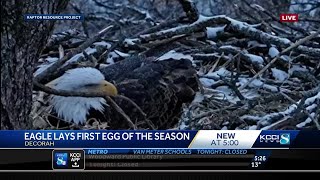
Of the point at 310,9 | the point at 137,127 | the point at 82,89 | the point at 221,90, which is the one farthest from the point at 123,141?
the point at 310,9

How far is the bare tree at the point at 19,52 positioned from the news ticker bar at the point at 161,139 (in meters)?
0.05

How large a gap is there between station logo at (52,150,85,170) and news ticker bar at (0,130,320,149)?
0.02 meters

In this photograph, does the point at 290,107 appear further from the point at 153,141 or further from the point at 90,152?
the point at 90,152

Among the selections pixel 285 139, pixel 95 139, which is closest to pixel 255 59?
pixel 285 139

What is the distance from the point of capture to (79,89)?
1925 mm

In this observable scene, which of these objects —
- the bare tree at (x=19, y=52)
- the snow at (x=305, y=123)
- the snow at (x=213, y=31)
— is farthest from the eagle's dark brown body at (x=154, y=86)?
the snow at (x=305, y=123)

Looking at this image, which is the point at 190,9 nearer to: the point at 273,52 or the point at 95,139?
the point at 273,52

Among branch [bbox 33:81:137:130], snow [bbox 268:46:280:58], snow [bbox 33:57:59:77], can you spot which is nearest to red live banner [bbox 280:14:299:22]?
snow [bbox 268:46:280:58]

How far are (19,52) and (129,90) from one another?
0.34 meters

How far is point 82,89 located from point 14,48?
9.1 inches

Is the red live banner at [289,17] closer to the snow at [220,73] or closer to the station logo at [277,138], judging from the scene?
the snow at [220,73]

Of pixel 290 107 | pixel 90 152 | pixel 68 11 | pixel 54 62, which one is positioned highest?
pixel 68 11

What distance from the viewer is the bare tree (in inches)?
74.8

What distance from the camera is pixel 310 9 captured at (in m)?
1.90
